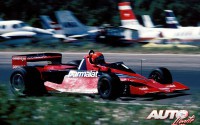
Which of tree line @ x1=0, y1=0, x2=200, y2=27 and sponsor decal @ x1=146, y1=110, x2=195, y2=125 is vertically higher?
tree line @ x1=0, y1=0, x2=200, y2=27

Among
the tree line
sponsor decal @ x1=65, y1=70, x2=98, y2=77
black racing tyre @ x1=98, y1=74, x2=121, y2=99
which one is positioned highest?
the tree line

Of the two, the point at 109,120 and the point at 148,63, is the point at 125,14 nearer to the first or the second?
the point at 148,63

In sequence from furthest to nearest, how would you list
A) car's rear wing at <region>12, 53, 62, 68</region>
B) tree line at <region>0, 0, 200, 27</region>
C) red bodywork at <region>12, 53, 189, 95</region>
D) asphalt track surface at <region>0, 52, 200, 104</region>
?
tree line at <region>0, 0, 200, 27</region> → asphalt track surface at <region>0, 52, 200, 104</region> → car's rear wing at <region>12, 53, 62, 68</region> → red bodywork at <region>12, 53, 189, 95</region>

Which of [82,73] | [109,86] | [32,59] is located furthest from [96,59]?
[32,59]

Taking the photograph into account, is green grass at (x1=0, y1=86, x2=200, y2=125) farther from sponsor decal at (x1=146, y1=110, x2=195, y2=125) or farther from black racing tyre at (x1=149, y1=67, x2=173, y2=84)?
black racing tyre at (x1=149, y1=67, x2=173, y2=84)

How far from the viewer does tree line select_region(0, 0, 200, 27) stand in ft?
149

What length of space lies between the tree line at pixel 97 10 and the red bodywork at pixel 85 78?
33321mm

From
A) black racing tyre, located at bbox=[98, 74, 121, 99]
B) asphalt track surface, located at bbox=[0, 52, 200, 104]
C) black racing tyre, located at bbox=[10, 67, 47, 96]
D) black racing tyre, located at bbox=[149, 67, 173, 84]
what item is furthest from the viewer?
asphalt track surface, located at bbox=[0, 52, 200, 104]

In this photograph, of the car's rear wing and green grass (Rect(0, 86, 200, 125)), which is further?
the car's rear wing

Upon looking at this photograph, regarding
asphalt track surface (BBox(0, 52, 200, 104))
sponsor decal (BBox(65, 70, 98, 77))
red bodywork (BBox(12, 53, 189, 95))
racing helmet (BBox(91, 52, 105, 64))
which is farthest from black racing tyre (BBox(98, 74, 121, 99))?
asphalt track surface (BBox(0, 52, 200, 104))

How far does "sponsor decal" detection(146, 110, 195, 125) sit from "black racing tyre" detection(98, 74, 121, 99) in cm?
411

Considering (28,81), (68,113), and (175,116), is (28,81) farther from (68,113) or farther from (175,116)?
(175,116)

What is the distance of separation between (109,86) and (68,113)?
448 cm

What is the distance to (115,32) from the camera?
29312 mm
